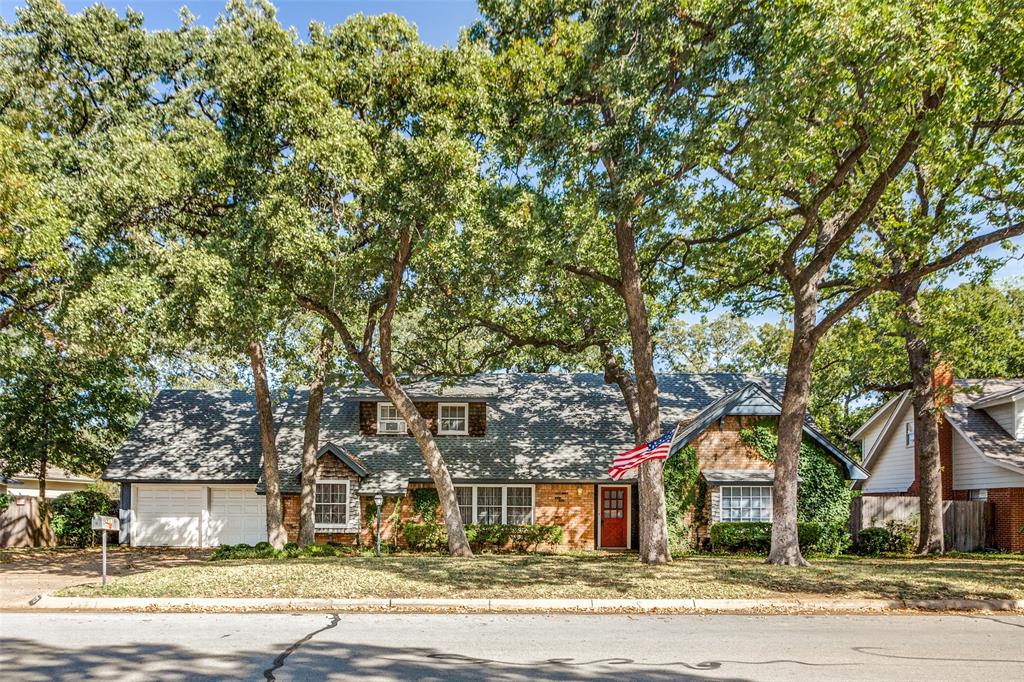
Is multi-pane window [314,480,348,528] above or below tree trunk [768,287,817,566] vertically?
below

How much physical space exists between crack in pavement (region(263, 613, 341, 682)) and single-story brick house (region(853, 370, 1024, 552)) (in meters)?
18.2

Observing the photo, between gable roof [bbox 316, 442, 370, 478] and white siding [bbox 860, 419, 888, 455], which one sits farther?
white siding [bbox 860, 419, 888, 455]

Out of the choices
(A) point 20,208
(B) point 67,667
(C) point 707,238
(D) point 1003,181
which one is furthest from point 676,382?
(B) point 67,667

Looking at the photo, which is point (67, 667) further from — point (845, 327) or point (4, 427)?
point (4, 427)

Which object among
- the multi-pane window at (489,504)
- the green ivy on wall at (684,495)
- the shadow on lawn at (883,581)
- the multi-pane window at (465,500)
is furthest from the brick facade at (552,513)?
the shadow on lawn at (883,581)

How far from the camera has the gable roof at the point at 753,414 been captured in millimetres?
23016

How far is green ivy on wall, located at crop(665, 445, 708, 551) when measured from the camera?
22.9 m

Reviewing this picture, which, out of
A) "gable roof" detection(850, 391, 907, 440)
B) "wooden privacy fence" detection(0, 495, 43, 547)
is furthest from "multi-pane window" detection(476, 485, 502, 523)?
"gable roof" detection(850, 391, 907, 440)

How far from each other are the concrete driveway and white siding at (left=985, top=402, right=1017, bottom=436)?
81.6 ft

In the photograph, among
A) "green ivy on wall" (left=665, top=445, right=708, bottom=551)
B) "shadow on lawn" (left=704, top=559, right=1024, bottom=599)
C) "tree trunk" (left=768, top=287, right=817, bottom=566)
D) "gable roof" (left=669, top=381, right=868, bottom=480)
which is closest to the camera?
"shadow on lawn" (left=704, top=559, right=1024, bottom=599)

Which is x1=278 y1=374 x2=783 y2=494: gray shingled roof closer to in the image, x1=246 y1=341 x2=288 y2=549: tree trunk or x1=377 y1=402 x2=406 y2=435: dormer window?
x1=377 y1=402 x2=406 y2=435: dormer window

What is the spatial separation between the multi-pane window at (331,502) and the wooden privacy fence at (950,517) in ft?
51.1

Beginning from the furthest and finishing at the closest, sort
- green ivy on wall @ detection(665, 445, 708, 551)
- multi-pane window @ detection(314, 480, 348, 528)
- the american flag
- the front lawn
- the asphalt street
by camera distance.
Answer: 1. multi-pane window @ detection(314, 480, 348, 528)
2. green ivy on wall @ detection(665, 445, 708, 551)
3. the american flag
4. the front lawn
5. the asphalt street

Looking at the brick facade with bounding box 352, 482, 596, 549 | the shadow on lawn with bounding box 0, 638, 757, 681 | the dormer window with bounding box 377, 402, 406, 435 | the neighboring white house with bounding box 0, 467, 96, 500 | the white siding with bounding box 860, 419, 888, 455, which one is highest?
the dormer window with bounding box 377, 402, 406, 435
